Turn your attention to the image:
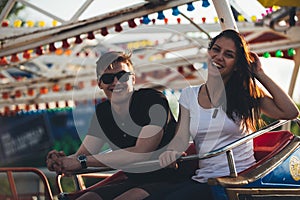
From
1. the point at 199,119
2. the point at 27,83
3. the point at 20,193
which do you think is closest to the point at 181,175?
the point at 199,119

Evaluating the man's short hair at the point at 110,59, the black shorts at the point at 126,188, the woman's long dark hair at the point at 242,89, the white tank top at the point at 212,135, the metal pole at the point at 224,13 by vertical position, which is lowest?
the black shorts at the point at 126,188

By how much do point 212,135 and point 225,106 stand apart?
0.15 metres

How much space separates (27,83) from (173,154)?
8.11m

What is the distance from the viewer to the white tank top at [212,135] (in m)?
3.33

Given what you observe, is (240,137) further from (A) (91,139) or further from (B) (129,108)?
(A) (91,139)

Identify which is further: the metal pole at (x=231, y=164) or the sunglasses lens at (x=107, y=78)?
the sunglasses lens at (x=107, y=78)

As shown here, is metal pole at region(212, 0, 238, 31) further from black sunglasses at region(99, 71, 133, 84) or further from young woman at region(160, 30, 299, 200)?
black sunglasses at region(99, 71, 133, 84)

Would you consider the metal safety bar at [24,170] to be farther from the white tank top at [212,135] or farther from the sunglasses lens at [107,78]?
the white tank top at [212,135]

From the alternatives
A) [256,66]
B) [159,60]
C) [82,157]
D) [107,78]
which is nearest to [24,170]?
[82,157]

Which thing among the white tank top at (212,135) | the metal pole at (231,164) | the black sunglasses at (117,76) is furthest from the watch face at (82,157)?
the metal pole at (231,164)

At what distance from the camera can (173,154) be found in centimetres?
309

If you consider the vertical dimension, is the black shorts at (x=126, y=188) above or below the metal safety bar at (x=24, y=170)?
below

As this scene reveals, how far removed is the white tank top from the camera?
10.9 feet

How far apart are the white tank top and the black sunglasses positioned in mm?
302
